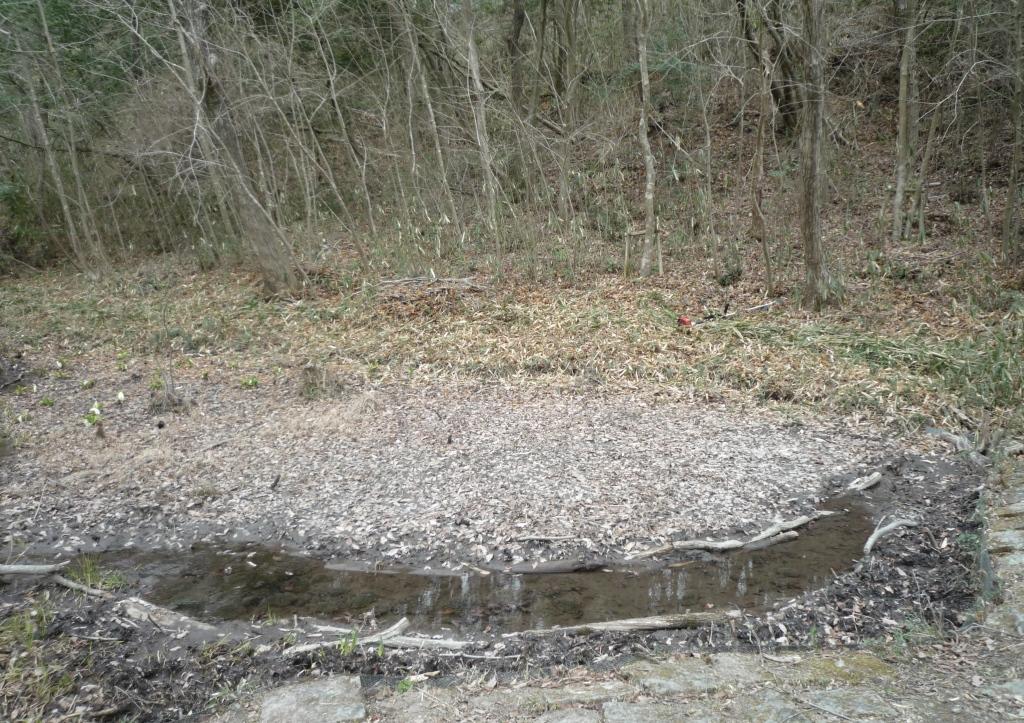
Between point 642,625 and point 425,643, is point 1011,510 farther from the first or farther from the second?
point 425,643

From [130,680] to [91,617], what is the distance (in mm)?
852

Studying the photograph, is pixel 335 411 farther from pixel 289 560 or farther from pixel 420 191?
pixel 420 191

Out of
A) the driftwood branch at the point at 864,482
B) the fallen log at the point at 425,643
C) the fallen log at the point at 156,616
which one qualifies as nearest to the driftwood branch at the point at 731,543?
the driftwood branch at the point at 864,482

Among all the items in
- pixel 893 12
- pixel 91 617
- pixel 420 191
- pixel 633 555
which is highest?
pixel 893 12

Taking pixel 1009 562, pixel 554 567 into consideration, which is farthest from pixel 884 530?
pixel 554 567

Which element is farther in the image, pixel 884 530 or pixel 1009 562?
pixel 884 530

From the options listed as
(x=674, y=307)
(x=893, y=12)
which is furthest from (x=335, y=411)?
(x=893, y=12)

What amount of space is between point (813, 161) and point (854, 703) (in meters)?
7.23

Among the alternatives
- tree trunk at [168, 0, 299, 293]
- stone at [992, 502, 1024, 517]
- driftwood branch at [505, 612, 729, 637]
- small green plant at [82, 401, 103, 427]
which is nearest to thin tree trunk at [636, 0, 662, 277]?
tree trunk at [168, 0, 299, 293]

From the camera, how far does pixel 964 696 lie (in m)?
2.88

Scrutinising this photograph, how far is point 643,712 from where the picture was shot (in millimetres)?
3012

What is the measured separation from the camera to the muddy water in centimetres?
411

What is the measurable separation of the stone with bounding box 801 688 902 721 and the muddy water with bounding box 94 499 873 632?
3.37 feet

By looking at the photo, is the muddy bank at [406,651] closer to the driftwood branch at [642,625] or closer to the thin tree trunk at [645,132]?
the driftwood branch at [642,625]
